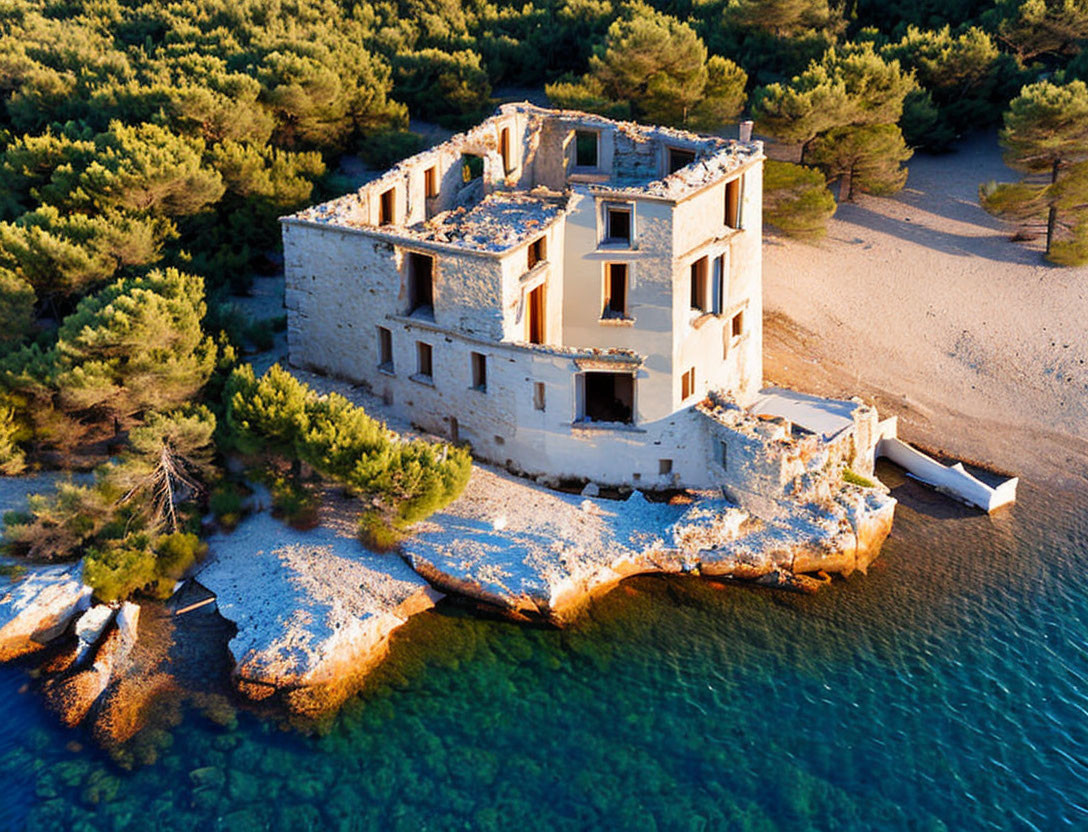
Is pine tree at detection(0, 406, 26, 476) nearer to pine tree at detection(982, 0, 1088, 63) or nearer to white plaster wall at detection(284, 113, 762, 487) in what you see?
white plaster wall at detection(284, 113, 762, 487)

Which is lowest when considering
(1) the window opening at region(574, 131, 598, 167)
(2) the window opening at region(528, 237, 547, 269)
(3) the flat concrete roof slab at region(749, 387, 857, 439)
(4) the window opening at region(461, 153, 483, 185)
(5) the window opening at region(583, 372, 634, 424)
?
(3) the flat concrete roof slab at region(749, 387, 857, 439)

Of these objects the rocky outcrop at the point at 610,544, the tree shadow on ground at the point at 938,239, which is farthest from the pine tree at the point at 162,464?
the tree shadow on ground at the point at 938,239

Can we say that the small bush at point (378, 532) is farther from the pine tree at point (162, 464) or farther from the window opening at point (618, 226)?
the window opening at point (618, 226)

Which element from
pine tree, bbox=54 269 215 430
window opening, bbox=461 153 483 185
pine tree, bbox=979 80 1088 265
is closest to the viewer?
pine tree, bbox=54 269 215 430

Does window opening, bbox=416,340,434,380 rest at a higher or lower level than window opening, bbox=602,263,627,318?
lower

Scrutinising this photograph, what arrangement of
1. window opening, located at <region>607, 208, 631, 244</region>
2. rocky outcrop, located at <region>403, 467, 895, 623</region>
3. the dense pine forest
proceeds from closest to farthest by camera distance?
1. rocky outcrop, located at <region>403, 467, 895, 623</region>
2. the dense pine forest
3. window opening, located at <region>607, 208, 631, 244</region>

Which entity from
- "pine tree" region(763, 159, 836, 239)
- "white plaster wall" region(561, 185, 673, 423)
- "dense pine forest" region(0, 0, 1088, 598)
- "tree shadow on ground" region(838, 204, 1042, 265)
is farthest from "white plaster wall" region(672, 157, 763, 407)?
"tree shadow on ground" region(838, 204, 1042, 265)
